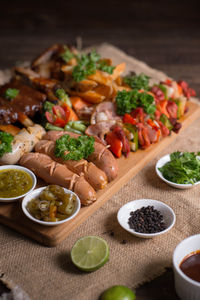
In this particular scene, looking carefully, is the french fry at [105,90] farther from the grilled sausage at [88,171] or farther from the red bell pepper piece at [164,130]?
the grilled sausage at [88,171]

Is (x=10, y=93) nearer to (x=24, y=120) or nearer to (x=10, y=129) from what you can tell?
(x=24, y=120)

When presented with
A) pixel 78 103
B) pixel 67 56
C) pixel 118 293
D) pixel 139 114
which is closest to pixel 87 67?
pixel 78 103

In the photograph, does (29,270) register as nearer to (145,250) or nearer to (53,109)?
(145,250)

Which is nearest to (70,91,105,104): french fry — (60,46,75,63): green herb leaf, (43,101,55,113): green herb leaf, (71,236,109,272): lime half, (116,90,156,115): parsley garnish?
(116,90,156,115): parsley garnish

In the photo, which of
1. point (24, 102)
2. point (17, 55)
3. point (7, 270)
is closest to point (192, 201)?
point (7, 270)

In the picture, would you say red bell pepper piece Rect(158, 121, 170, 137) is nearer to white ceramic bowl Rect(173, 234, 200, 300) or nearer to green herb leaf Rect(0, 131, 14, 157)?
green herb leaf Rect(0, 131, 14, 157)

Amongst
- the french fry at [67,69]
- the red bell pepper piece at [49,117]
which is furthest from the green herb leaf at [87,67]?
the red bell pepper piece at [49,117]
